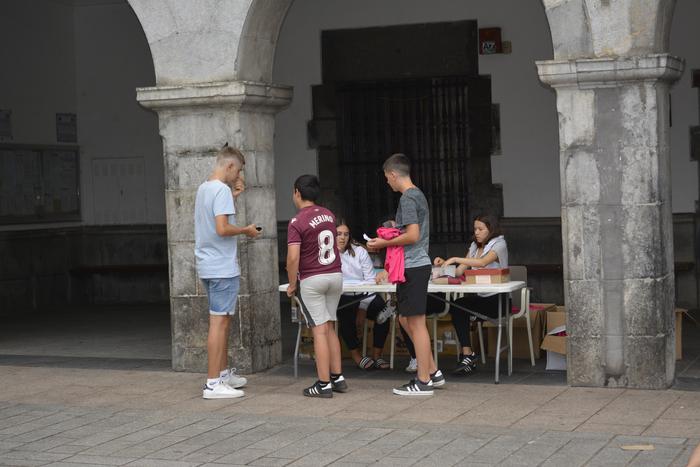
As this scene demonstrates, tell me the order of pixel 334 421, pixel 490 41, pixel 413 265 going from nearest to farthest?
pixel 334 421
pixel 413 265
pixel 490 41

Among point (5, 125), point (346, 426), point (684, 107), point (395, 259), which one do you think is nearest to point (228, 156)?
point (395, 259)

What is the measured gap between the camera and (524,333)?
10.5 m

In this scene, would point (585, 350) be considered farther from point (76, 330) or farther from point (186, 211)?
point (76, 330)

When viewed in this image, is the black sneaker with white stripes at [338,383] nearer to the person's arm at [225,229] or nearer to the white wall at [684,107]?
the person's arm at [225,229]

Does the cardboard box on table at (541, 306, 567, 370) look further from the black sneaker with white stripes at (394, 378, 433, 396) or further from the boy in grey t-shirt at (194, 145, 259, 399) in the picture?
the boy in grey t-shirt at (194, 145, 259, 399)

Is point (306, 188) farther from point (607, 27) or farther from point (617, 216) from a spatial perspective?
point (607, 27)

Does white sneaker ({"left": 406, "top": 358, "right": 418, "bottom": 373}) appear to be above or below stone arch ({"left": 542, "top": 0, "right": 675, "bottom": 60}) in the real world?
below

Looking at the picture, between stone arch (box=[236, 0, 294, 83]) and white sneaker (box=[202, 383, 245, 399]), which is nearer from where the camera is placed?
white sneaker (box=[202, 383, 245, 399])

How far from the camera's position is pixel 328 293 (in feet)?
29.8

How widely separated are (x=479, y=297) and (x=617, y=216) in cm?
136

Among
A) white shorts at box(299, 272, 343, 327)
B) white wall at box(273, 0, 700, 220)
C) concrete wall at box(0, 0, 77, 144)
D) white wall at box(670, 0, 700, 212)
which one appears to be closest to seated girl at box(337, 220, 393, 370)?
white shorts at box(299, 272, 343, 327)

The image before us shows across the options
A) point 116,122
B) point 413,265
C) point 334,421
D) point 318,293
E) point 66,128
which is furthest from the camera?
point 116,122

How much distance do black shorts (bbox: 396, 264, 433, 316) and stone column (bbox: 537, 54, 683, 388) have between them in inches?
40.7

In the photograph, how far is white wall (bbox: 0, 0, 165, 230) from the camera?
52.2ft
